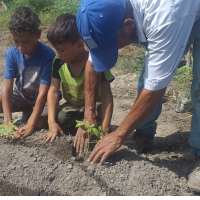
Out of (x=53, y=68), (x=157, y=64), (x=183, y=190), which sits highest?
(x=157, y=64)

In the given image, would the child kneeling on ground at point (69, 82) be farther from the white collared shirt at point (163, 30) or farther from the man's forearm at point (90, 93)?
the white collared shirt at point (163, 30)

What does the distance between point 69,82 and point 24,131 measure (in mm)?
539

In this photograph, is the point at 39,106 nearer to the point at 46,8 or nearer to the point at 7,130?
the point at 7,130

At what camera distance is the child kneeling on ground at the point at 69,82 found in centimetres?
424

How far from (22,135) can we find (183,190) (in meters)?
1.44

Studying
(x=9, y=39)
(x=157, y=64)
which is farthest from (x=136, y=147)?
(x=9, y=39)

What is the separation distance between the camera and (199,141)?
403 cm

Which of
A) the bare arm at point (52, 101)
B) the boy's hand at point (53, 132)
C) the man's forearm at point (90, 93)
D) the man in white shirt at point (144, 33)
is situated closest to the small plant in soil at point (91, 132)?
the man's forearm at point (90, 93)

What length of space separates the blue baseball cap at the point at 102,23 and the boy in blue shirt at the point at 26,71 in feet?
4.33

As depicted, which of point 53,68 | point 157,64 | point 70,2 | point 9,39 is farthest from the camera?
point 70,2

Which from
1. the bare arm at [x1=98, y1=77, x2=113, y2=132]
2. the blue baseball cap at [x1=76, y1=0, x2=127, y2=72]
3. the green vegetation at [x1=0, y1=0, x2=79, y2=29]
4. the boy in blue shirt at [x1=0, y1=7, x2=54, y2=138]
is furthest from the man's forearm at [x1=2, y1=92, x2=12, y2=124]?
the green vegetation at [x1=0, y1=0, x2=79, y2=29]

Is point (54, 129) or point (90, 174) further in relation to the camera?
point (54, 129)

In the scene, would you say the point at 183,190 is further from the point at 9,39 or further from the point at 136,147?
the point at 9,39

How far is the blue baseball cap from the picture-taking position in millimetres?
3281
